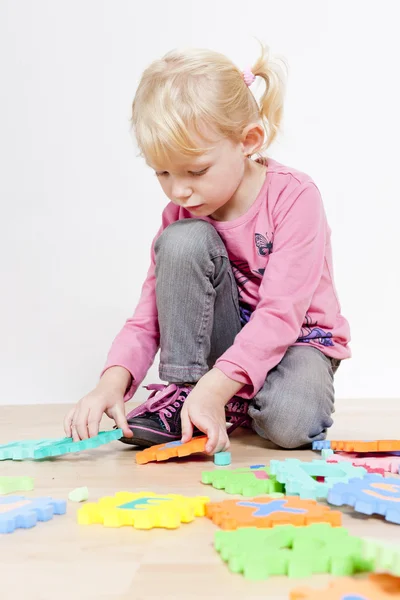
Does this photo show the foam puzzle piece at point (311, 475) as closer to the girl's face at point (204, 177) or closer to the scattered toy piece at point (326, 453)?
the scattered toy piece at point (326, 453)

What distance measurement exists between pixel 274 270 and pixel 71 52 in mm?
1271

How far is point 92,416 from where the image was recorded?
1.22 metres

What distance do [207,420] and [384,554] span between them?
0.55 metres

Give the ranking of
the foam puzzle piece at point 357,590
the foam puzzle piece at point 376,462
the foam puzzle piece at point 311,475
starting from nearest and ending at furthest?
the foam puzzle piece at point 357,590, the foam puzzle piece at point 311,475, the foam puzzle piece at point 376,462

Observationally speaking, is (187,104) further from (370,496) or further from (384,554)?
(384,554)

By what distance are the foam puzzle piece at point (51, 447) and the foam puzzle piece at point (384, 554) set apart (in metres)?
0.64

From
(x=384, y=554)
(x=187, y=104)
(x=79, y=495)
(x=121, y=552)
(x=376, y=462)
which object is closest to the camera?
(x=384, y=554)

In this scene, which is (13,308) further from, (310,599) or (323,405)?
(310,599)

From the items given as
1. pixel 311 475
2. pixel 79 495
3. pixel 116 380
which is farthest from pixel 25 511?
pixel 116 380

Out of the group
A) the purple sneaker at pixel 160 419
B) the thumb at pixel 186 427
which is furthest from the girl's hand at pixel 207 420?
the purple sneaker at pixel 160 419

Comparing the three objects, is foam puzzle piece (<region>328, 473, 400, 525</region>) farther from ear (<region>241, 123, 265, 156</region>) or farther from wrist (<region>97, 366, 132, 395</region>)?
ear (<region>241, 123, 265, 156</region>)

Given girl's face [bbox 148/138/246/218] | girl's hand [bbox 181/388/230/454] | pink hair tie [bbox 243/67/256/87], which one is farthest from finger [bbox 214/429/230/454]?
pink hair tie [bbox 243/67/256/87]

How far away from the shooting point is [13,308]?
88.9 inches

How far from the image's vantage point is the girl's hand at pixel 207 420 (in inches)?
44.5
